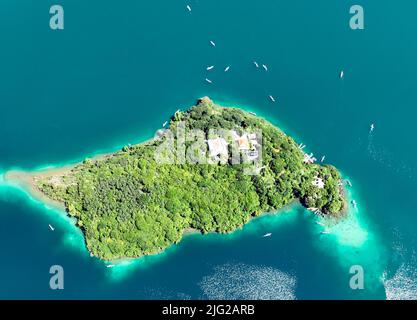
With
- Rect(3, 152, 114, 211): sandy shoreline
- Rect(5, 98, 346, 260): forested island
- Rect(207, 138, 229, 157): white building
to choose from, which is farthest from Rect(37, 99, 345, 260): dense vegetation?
Rect(207, 138, 229, 157): white building

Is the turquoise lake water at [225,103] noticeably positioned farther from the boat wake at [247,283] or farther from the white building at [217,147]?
the white building at [217,147]

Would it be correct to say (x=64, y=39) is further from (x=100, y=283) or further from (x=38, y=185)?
(x=100, y=283)

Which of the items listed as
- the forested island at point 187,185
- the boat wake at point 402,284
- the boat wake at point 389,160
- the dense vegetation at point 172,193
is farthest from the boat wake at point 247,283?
the boat wake at point 389,160

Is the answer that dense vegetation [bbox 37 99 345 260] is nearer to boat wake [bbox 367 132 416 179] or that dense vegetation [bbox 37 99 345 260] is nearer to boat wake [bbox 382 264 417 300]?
boat wake [bbox 367 132 416 179]

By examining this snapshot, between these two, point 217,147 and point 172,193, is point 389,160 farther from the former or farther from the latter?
point 172,193

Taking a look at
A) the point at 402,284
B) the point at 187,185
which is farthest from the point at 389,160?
the point at 187,185
